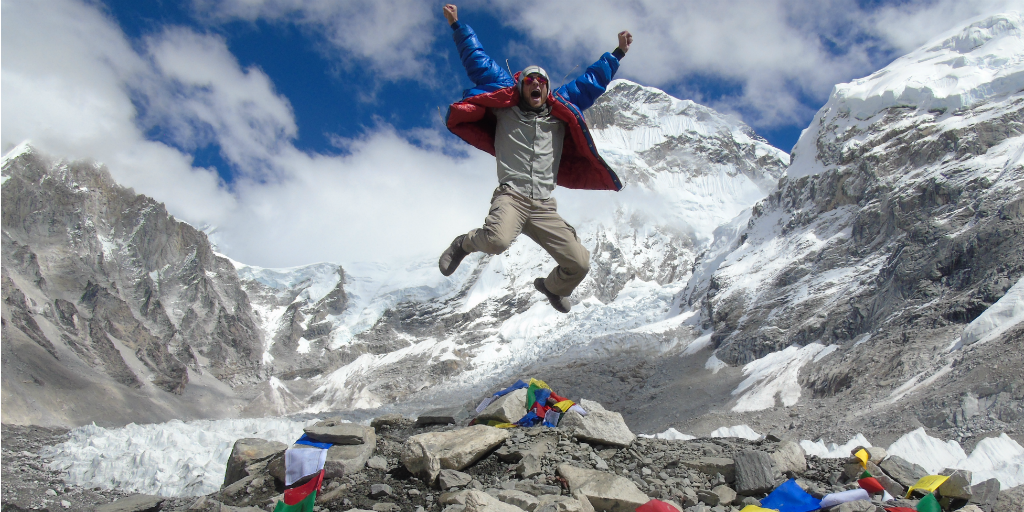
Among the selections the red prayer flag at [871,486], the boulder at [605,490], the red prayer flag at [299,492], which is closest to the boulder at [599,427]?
the boulder at [605,490]

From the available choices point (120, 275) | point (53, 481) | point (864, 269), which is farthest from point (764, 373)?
point (120, 275)

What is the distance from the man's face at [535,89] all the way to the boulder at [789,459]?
4745 mm

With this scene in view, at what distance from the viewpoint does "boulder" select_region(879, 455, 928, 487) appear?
273 inches

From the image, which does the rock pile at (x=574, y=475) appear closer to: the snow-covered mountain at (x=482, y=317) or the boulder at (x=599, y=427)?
the boulder at (x=599, y=427)

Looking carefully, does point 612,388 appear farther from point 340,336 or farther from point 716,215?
point 716,215

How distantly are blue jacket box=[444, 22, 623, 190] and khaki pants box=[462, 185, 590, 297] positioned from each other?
0.70 meters

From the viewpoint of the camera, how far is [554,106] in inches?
241

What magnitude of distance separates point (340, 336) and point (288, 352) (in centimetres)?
1533

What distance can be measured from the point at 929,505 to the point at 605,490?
10.8ft

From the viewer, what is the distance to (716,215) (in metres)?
195

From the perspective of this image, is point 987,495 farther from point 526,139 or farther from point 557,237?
point 526,139

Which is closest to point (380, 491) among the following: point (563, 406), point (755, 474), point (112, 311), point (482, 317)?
point (563, 406)

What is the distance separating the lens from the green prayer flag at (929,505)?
5914 mm

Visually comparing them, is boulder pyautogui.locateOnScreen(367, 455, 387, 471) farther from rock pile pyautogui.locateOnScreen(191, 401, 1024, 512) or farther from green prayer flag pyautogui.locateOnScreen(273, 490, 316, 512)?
green prayer flag pyautogui.locateOnScreen(273, 490, 316, 512)
